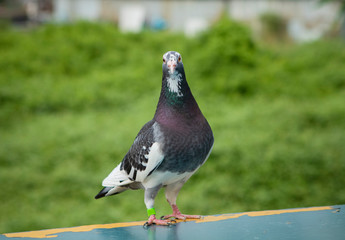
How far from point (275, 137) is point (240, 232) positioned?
3769 millimetres

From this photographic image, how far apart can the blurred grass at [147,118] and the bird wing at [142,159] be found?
99.4 inches

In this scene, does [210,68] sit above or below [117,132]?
above

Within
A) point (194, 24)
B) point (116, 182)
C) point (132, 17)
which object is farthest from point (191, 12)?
point (116, 182)

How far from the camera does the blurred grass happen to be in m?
4.54

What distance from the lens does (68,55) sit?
8.47 meters

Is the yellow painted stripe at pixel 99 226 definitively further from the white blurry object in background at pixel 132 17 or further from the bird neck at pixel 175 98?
the white blurry object in background at pixel 132 17

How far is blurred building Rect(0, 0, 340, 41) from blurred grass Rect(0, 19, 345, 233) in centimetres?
193

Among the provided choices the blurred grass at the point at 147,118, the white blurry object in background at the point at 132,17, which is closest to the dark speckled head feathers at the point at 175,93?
the blurred grass at the point at 147,118

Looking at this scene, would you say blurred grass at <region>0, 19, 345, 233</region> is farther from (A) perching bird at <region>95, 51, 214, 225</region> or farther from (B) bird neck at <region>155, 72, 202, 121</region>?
(B) bird neck at <region>155, 72, 202, 121</region>

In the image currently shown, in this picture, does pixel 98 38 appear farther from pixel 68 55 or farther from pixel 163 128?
pixel 163 128

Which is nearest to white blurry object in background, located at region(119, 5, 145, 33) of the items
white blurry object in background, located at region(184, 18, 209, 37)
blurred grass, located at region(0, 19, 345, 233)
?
white blurry object in background, located at region(184, 18, 209, 37)

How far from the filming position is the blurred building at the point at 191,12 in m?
10.9

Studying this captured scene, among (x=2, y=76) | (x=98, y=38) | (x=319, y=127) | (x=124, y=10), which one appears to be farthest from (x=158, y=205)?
(x=124, y=10)

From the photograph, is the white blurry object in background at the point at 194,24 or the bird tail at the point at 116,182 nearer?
the bird tail at the point at 116,182
